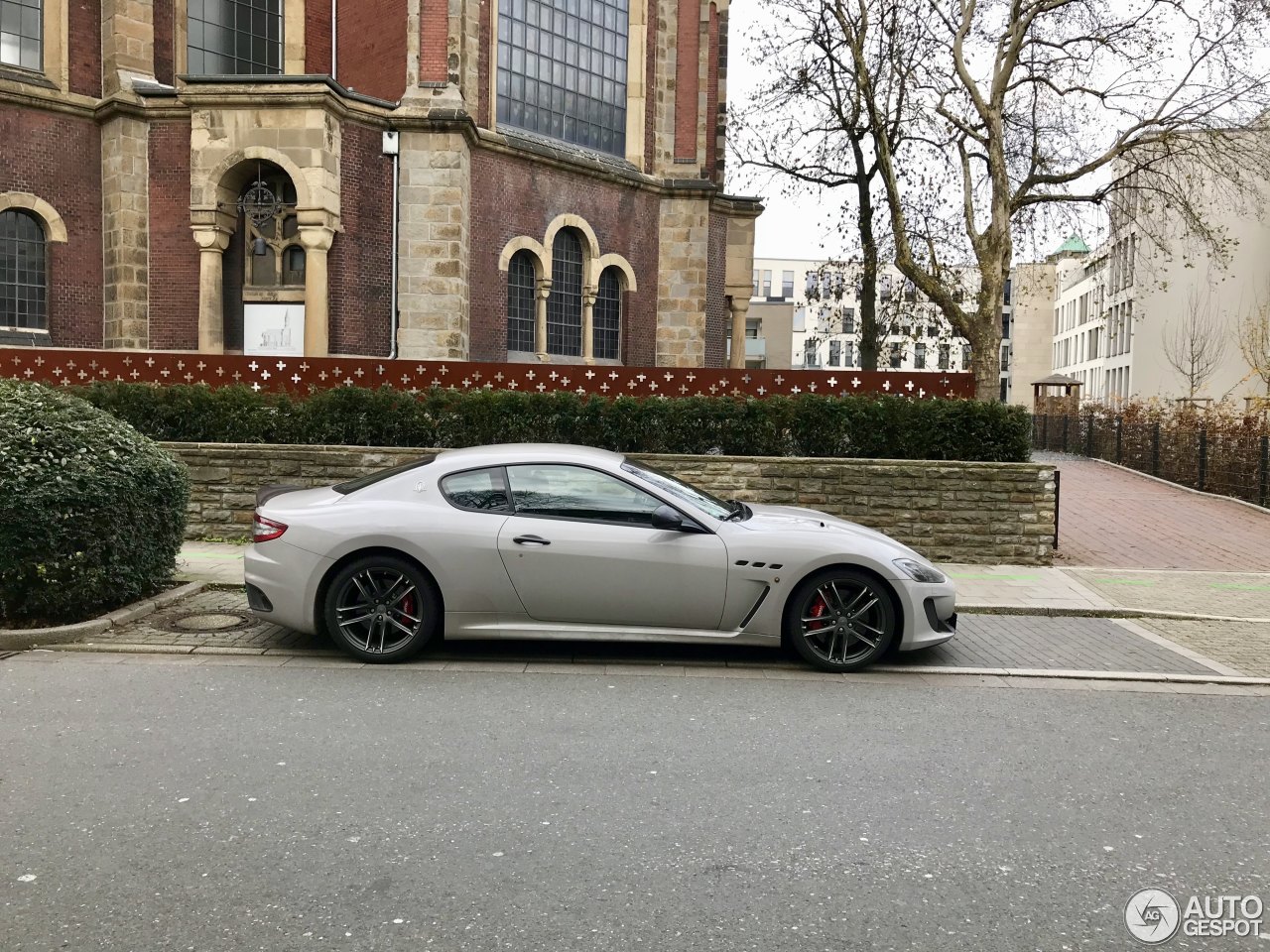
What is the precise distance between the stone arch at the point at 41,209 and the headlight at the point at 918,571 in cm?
2150

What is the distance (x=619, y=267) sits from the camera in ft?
91.9

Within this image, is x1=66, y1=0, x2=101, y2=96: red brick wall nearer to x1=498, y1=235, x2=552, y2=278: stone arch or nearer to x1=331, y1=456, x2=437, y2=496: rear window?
x1=498, y1=235, x2=552, y2=278: stone arch

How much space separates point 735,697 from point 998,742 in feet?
4.94

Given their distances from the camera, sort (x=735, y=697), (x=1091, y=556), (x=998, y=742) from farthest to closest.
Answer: (x=1091, y=556) → (x=735, y=697) → (x=998, y=742)

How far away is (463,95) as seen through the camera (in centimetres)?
2350

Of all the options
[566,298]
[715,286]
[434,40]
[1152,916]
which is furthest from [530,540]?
[715,286]

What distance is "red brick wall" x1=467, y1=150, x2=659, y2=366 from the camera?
24253 mm

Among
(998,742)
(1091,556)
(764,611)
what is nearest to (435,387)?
(764,611)

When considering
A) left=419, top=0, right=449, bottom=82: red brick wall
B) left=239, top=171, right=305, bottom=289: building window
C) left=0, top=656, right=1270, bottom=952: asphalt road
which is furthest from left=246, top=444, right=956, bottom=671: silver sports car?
left=419, top=0, right=449, bottom=82: red brick wall

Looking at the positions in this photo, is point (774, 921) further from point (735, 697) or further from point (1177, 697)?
point (1177, 697)

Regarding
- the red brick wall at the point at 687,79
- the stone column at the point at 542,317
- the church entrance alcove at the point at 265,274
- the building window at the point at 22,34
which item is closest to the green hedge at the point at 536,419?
the church entrance alcove at the point at 265,274

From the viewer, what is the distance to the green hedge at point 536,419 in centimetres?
1230

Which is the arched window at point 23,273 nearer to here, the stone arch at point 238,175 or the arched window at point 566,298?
the stone arch at point 238,175

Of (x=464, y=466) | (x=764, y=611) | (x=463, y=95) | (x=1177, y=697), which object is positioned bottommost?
(x=1177, y=697)
